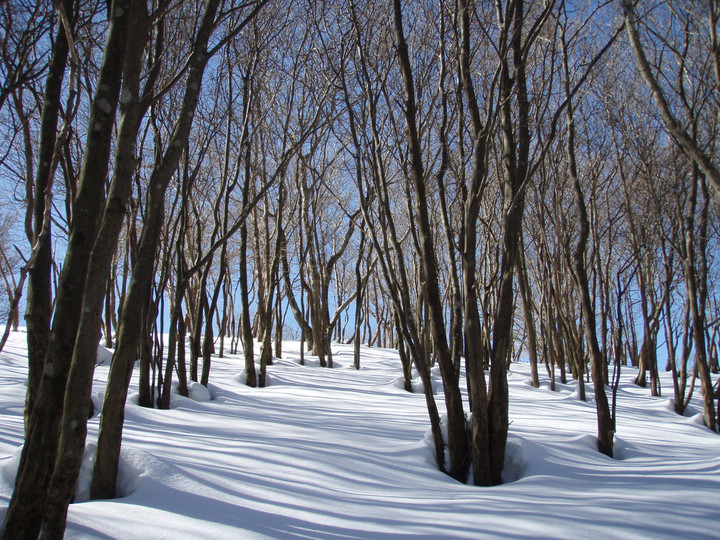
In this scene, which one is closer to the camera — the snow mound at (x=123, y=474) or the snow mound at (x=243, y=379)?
the snow mound at (x=123, y=474)

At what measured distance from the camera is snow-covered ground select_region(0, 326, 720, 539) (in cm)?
161

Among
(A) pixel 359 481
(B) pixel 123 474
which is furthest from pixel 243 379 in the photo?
(A) pixel 359 481

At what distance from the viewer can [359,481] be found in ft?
7.07

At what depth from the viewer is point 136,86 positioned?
1847 millimetres

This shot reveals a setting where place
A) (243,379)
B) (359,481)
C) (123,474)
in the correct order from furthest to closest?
1. (243,379)
2. (359,481)
3. (123,474)

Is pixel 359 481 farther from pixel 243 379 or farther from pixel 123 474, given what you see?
pixel 243 379

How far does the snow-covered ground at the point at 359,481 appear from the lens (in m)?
1.61

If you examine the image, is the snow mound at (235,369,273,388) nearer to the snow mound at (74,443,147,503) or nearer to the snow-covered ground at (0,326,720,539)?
the snow-covered ground at (0,326,720,539)

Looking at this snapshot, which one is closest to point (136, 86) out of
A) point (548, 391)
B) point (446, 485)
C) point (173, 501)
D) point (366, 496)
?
point (173, 501)

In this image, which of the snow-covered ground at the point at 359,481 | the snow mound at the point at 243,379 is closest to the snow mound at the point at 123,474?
the snow-covered ground at the point at 359,481

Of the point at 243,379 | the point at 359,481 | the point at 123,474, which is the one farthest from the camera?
the point at 243,379

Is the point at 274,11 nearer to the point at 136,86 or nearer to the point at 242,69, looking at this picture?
the point at 242,69

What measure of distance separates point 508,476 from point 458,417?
0.42m

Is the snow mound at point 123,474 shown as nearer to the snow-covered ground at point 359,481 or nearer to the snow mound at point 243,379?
the snow-covered ground at point 359,481
